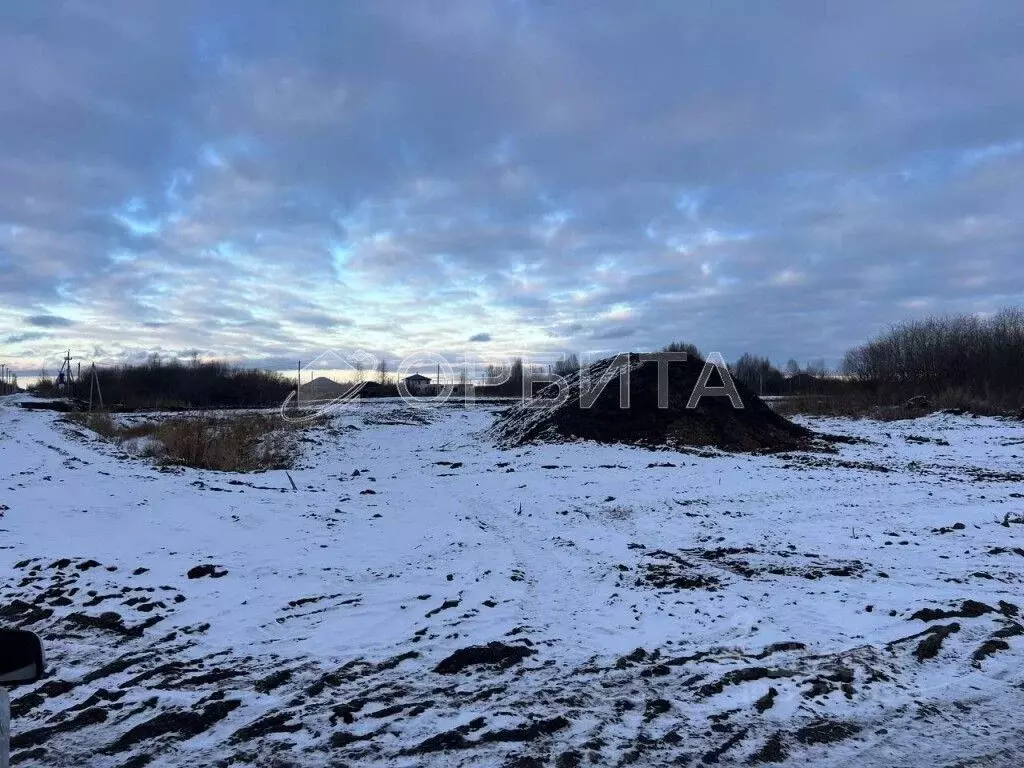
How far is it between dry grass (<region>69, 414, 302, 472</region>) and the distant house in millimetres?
37779

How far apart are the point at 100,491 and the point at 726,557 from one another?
9666 mm

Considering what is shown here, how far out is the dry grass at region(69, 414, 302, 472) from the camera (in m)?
15.2

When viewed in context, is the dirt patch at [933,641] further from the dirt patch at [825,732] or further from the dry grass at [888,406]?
the dry grass at [888,406]

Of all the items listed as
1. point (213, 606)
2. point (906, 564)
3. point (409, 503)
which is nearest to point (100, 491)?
point (409, 503)

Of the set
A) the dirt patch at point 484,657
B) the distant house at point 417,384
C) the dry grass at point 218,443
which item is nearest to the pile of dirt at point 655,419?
the dry grass at point 218,443

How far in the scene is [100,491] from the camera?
9914 millimetres

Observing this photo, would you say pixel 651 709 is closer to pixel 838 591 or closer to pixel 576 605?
pixel 576 605

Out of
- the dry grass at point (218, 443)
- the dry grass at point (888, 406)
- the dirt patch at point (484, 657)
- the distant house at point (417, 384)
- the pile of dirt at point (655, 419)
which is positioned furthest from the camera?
the distant house at point (417, 384)

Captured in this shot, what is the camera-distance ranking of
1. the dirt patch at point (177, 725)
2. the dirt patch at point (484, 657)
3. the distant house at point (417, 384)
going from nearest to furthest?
the dirt patch at point (177, 725), the dirt patch at point (484, 657), the distant house at point (417, 384)

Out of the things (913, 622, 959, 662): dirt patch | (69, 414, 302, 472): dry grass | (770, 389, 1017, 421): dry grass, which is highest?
(770, 389, 1017, 421): dry grass

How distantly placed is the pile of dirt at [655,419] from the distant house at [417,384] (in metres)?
39.2

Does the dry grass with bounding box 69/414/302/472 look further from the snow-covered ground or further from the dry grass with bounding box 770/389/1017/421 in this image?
the dry grass with bounding box 770/389/1017/421

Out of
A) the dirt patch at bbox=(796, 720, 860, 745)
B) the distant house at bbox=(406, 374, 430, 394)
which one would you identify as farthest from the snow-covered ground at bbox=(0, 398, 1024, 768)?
the distant house at bbox=(406, 374, 430, 394)

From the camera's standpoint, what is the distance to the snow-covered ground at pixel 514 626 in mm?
3096
